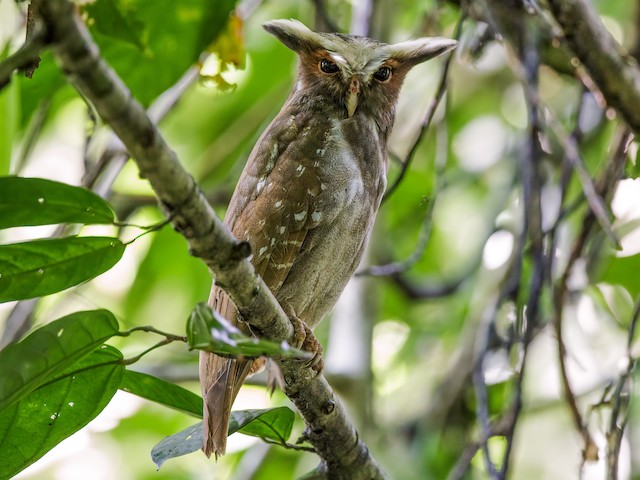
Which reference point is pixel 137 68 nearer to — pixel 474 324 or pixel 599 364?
pixel 474 324

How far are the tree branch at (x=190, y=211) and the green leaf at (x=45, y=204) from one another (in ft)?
0.65

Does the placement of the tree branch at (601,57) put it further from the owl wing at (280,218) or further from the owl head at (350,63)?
the owl wing at (280,218)

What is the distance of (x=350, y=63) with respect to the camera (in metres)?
2.46

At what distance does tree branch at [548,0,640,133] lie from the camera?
238cm

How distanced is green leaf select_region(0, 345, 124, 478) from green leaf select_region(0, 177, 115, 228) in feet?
1.05

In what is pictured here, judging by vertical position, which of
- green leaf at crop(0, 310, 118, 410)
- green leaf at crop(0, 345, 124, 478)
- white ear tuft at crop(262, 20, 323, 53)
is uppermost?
white ear tuft at crop(262, 20, 323, 53)

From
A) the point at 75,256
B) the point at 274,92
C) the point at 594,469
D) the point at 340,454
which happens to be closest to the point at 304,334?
the point at 340,454

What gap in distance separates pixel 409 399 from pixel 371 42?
6.19ft

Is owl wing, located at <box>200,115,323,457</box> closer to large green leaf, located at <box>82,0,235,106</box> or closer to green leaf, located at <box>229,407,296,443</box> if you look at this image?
green leaf, located at <box>229,407,296,443</box>

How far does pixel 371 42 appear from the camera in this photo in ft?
8.41

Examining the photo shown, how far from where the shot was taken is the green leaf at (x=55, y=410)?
166cm

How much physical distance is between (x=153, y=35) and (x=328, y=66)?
0.51m

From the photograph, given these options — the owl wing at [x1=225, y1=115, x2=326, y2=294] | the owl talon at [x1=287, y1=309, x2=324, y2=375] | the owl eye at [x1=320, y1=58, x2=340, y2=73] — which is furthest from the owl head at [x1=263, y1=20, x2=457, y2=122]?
the owl talon at [x1=287, y1=309, x2=324, y2=375]

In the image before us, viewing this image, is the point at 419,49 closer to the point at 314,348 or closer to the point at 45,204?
the point at 314,348
